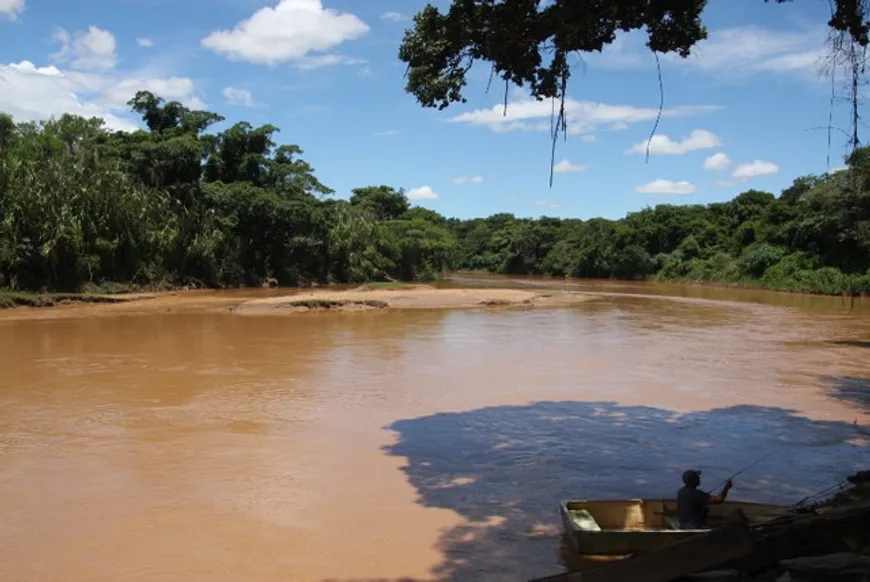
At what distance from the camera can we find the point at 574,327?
81.6 feet

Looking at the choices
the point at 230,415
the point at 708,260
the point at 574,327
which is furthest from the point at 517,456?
the point at 708,260

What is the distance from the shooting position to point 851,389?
13.4 metres

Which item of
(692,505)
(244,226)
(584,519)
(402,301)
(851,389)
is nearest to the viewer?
(692,505)

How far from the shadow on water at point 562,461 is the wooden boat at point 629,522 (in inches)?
12.8

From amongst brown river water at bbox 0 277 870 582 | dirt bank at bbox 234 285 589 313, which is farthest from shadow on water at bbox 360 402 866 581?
dirt bank at bbox 234 285 589 313

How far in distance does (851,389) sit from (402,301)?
2226 centimetres

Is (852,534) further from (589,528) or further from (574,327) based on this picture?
(574,327)

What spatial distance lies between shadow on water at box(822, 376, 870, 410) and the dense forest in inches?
289

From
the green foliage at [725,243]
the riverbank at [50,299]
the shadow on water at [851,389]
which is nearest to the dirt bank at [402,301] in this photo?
the riverbank at [50,299]

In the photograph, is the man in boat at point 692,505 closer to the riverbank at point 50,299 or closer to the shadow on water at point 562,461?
the shadow on water at point 562,461

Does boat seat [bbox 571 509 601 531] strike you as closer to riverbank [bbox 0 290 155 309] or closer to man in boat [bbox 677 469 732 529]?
man in boat [bbox 677 469 732 529]

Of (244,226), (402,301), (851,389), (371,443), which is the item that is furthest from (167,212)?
(851,389)

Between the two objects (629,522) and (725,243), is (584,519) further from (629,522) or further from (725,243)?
(725,243)

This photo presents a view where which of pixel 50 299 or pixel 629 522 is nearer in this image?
pixel 629 522
